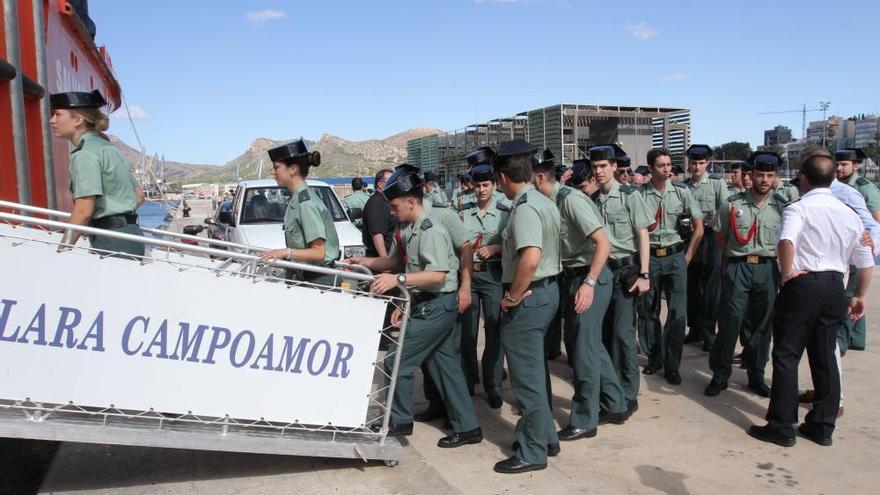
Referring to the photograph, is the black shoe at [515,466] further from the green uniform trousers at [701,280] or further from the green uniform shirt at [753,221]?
the green uniform trousers at [701,280]

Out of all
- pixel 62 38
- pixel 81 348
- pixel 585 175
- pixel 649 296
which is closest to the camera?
pixel 81 348

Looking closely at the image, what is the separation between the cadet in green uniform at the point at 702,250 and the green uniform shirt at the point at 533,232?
3.44 m

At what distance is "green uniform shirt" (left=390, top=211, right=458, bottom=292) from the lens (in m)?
3.86

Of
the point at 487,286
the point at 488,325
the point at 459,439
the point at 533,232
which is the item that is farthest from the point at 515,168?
the point at 459,439

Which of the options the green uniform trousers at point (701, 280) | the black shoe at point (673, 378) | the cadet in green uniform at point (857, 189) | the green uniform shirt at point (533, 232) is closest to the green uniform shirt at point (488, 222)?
the green uniform shirt at point (533, 232)

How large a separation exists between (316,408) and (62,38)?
17.8 ft

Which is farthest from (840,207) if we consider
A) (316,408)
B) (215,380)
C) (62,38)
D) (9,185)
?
(62,38)

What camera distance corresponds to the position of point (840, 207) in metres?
4.02

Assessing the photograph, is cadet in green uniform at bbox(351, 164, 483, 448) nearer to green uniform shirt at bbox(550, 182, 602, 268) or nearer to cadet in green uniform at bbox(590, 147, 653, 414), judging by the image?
green uniform shirt at bbox(550, 182, 602, 268)

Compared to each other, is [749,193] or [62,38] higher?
[62,38]

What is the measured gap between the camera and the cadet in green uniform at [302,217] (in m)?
4.05

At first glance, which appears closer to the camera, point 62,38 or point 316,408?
point 316,408

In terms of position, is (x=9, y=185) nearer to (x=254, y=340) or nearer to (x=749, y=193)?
(x=254, y=340)

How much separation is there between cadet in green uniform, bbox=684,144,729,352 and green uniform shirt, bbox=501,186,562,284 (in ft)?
11.3
